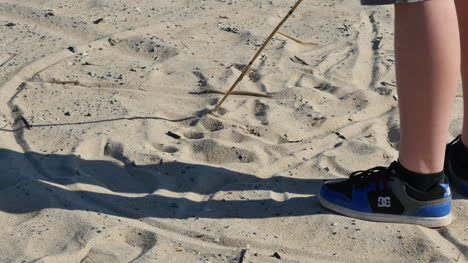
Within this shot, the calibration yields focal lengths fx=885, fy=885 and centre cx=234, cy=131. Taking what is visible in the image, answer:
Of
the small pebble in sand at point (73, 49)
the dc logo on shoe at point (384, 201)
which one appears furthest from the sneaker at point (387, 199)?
the small pebble in sand at point (73, 49)

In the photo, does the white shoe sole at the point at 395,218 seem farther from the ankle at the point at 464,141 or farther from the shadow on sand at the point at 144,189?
the ankle at the point at 464,141

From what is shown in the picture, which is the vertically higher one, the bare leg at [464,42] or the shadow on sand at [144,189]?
the bare leg at [464,42]

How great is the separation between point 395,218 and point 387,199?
0.25 feet

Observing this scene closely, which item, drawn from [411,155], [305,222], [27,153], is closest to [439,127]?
[411,155]

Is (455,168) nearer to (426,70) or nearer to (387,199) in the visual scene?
(387,199)

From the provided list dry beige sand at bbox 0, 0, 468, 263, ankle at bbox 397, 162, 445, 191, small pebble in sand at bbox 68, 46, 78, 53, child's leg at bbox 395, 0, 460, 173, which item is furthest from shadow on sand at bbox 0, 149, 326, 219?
small pebble in sand at bbox 68, 46, 78, 53

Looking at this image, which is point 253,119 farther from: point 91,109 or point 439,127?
point 439,127

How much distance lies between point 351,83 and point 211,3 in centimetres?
149

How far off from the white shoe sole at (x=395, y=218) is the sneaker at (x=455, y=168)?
0.84ft

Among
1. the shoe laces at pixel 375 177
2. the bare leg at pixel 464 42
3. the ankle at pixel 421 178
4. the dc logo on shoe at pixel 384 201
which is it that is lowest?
the dc logo on shoe at pixel 384 201

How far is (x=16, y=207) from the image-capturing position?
10.3 ft

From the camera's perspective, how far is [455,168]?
130 inches

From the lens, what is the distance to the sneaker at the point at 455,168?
3.27 m

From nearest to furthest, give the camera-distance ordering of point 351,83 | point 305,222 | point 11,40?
point 305,222, point 351,83, point 11,40
